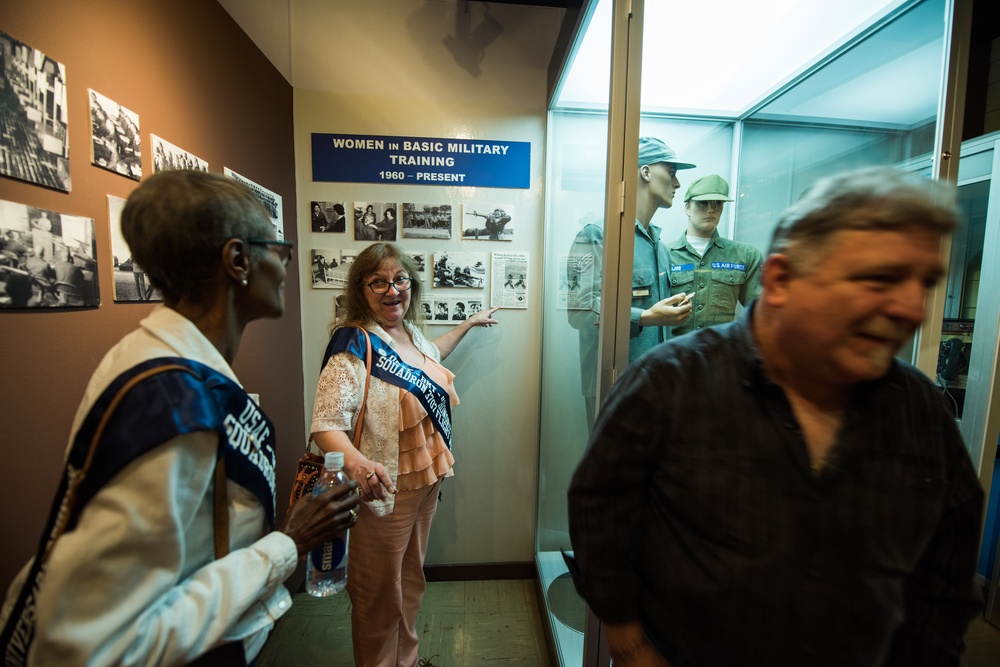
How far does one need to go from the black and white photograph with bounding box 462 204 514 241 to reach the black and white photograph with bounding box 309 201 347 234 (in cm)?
67

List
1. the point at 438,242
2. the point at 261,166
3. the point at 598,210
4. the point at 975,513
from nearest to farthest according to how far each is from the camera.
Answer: the point at 975,513
the point at 598,210
the point at 261,166
the point at 438,242

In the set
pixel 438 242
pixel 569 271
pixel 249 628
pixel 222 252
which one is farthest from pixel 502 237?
pixel 249 628

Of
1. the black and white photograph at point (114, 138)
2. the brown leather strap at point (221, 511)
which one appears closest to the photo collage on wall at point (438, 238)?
the black and white photograph at point (114, 138)

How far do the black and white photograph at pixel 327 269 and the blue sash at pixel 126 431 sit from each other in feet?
5.30

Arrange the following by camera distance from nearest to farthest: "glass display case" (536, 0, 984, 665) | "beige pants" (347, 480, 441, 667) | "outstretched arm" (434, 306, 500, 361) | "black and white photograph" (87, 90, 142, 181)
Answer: "black and white photograph" (87, 90, 142, 181) < "glass display case" (536, 0, 984, 665) < "beige pants" (347, 480, 441, 667) < "outstretched arm" (434, 306, 500, 361)

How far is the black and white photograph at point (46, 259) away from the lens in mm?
856

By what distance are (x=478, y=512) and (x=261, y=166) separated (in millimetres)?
2219

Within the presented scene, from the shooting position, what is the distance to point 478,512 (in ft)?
7.87

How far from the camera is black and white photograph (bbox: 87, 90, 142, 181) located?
1070mm

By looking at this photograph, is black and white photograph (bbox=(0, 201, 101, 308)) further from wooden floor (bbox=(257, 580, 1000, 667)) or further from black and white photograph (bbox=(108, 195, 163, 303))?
wooden floor (bbox=(257, 580, 1000, 667))

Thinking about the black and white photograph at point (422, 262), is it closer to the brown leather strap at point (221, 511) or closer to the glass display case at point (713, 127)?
the glass display case at point (713, 127)

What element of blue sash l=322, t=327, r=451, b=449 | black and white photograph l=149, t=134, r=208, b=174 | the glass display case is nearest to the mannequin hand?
the glass display case

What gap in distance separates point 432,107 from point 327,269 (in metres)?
1.07

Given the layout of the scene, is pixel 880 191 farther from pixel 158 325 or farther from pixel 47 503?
pixel 47 503
